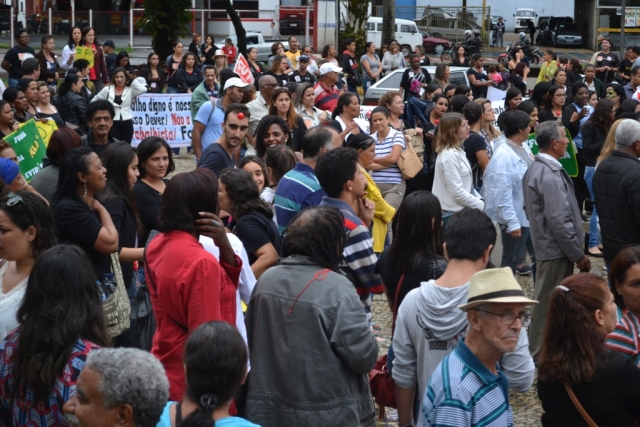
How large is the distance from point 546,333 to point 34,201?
2450 millimetres

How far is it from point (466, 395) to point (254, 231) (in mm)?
2104

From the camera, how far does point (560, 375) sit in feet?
11.9

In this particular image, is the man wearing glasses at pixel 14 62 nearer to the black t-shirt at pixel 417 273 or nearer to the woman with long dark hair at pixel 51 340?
the black t-shirt at pixel 417 273

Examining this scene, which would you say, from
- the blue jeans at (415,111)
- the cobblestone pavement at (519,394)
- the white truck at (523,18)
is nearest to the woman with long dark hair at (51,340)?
the cobblestone pavement at (519,394)

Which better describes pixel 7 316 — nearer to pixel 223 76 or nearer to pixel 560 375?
pixel 560 375

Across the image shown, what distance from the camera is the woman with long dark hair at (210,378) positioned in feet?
9.80

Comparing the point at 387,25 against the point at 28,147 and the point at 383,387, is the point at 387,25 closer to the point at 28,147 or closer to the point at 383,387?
the point at 28,147

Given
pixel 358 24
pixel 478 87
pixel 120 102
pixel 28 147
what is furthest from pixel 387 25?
pixel 28 147

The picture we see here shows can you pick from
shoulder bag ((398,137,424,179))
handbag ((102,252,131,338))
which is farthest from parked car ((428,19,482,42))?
handbag ((102,252,131,338))

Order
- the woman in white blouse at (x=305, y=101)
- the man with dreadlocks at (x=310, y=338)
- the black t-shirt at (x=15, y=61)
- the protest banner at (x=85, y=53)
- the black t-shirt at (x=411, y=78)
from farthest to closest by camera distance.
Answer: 1. the black t-shirt at (x=411, y=78)
2. the protest banner at (x=85, y=53)
3. the black t-shirt at (x=15, y=61)
4. the woman in white blouse at (x=305, y=101)
5. the man with dreadlocks at (x=310, y=338)

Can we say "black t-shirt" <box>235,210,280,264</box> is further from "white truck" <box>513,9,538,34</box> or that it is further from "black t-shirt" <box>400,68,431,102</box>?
"white truck" <box>513,9,538,34</box>

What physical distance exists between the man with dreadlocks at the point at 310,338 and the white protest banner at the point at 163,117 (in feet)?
32.8

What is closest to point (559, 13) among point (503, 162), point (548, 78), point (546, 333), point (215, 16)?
point (215, 16)

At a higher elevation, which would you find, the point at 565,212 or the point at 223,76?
the point at 223,76
